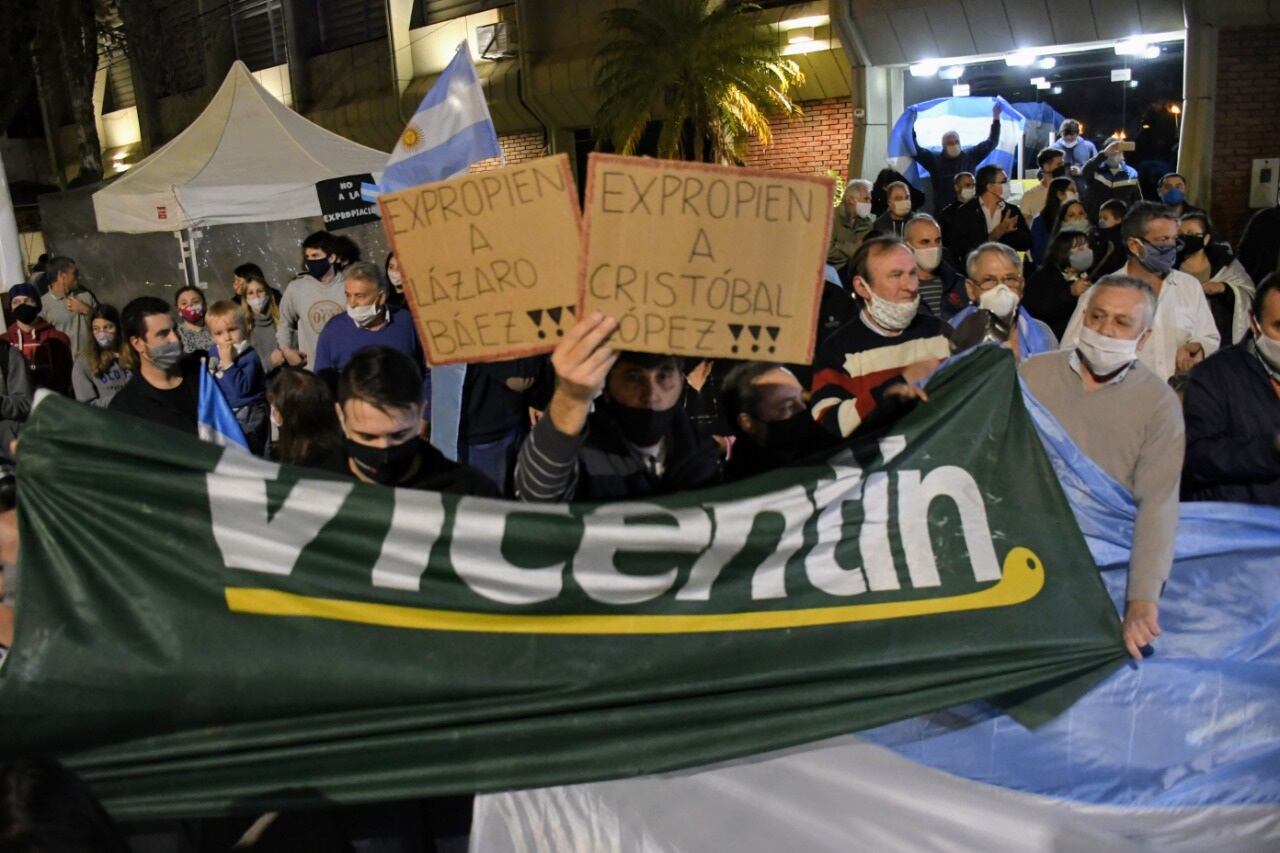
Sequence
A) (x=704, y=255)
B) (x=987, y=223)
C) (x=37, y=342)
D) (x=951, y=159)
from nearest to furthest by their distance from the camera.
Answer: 1. (x=704, y=255)
2. (x=37, y=342)
3. (x=987, y=223)
4. (x=951, y=159)

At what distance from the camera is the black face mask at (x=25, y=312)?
909 cm

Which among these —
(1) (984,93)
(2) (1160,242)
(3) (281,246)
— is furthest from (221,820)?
(1) (984,93)

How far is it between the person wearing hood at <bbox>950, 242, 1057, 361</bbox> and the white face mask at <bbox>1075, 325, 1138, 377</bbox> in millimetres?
830

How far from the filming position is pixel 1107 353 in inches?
145

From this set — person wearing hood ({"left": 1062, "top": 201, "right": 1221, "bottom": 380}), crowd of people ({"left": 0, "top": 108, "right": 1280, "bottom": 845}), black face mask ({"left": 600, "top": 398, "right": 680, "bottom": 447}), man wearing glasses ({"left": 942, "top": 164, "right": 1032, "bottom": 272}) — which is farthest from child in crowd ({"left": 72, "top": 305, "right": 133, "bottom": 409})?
man wearing glasses ({"left": 942, "top": 164, "right": 1032, "bottom": 272})

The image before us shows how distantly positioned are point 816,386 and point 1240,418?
1.33 metres

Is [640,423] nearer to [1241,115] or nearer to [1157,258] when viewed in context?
[1157,258]

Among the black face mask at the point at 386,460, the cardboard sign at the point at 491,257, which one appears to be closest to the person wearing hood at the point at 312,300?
the black face mask at the point at 386,460

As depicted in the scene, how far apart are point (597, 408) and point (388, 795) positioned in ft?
3.64

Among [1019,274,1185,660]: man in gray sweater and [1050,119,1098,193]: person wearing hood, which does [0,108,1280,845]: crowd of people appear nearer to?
[1019,274,1185,660]: man in gray sweater

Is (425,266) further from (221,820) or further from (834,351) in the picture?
(834,351)

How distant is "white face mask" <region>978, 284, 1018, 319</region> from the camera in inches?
202

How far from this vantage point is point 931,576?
115 inches

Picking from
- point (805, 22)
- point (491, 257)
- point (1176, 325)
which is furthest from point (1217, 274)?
point (805, 22)
